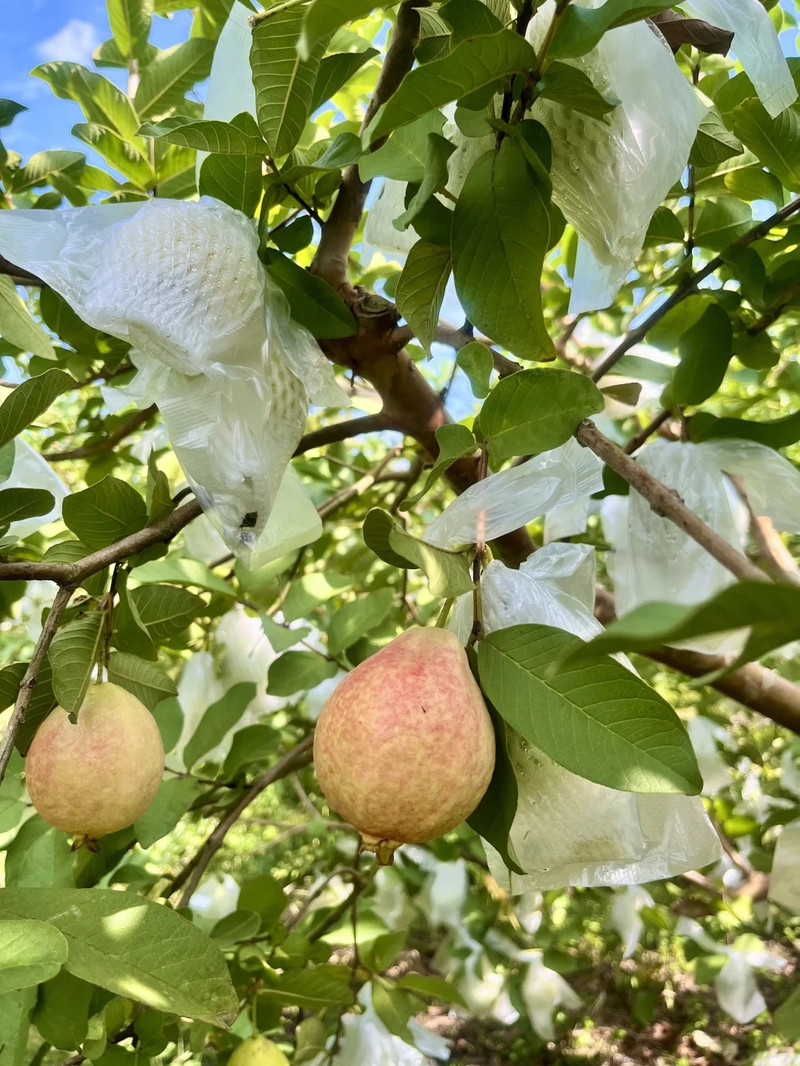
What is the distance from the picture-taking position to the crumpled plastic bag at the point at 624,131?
50 cm

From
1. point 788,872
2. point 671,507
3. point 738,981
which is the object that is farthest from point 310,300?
point 738,981

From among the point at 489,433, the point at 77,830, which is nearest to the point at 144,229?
the point at 489,433

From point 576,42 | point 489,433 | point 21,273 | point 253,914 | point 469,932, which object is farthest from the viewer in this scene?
point 469,932

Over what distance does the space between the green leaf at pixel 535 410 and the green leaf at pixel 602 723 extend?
4.7 inches

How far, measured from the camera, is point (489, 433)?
0.51 metres

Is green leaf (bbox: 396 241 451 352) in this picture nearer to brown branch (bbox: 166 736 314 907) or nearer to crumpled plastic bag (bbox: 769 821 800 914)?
brown branch (bbox: 166 736 314 907)

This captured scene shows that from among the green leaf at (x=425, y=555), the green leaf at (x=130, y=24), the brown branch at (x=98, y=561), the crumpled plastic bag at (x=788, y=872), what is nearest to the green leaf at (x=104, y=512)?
the brown branch at (x=98, y=561)

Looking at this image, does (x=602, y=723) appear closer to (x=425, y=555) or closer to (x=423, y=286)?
(x=425, y=555)

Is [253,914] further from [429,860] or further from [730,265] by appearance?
[429,860]

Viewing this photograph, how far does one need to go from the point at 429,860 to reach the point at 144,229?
4.56 ft

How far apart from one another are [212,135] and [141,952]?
1.52 feet

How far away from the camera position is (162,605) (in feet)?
2.31

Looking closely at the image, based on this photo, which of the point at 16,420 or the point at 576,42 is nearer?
the point at 576,42

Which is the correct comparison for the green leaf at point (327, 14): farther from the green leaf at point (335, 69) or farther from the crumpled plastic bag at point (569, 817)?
the crumpled plastic bag at point (569, 817)
